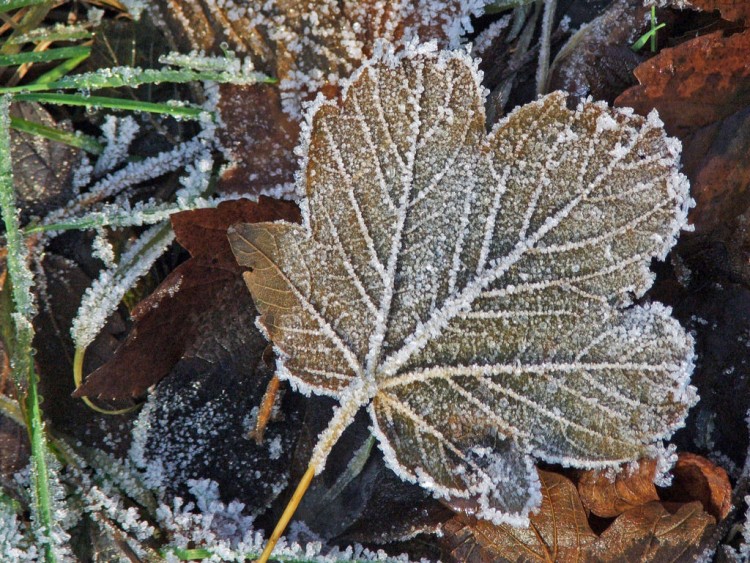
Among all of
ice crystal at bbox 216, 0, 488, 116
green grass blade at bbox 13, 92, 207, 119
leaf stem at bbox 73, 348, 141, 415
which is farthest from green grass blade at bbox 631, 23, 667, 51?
leaf stem at bbox 73, 348, 141, 415

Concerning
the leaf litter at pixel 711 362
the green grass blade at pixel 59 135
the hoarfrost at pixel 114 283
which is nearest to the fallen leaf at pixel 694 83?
the leaf litter at pixel 711 362

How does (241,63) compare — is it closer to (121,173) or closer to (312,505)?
(121,173)

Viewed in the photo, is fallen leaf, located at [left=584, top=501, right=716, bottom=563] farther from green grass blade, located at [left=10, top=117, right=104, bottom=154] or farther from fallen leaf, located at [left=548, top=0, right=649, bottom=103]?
green grass blade, located at [left=10, top=117, right=104, bottom=154]

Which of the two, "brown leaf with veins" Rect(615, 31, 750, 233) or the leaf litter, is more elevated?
"brown leaf with veins" Rect(615, 31, 750, 233)

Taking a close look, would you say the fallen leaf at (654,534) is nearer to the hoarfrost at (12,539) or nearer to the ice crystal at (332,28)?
the ice crystal at (332,28)

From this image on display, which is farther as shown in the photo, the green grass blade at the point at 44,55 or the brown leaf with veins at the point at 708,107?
the green grass blade at the point at 44,55

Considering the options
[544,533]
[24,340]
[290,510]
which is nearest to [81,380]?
[24,340]

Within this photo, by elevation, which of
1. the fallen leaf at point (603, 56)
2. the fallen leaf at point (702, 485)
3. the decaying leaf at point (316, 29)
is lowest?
the fallen leaf at point (702, 485)
